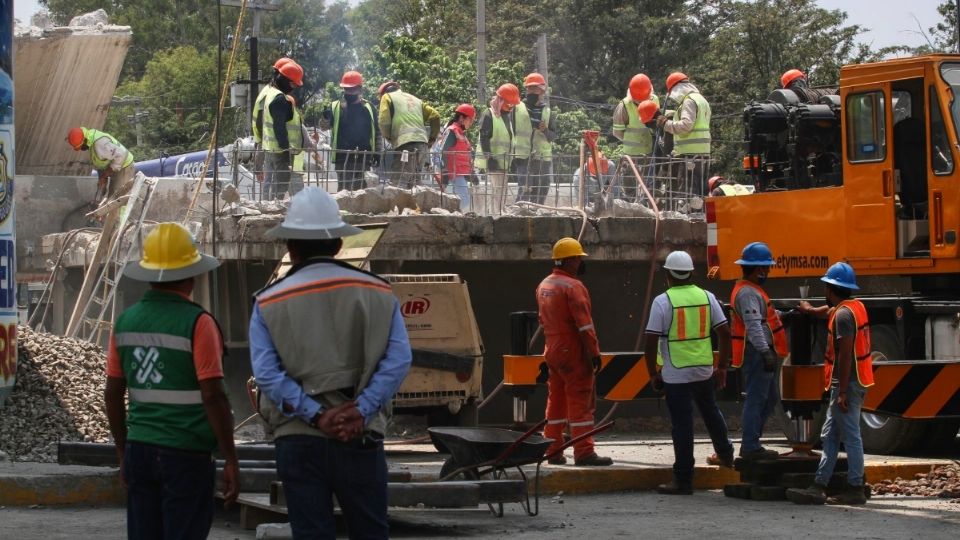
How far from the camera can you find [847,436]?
9852 millimetres

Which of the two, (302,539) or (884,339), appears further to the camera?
(884,339)

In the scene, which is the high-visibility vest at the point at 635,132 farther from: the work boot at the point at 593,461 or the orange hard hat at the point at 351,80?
the work boot at the point at 593,461

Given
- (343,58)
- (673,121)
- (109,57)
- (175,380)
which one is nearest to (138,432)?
(175,380)

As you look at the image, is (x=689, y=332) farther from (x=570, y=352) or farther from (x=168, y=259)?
(x=168, y=259)

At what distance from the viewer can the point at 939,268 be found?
40.7 feet

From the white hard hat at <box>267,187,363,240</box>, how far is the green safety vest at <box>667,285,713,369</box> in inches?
216

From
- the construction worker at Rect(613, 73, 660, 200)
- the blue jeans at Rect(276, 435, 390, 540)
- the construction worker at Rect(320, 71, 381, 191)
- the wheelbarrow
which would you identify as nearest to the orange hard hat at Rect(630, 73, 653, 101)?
the construction worker at Rect(613, 73, 660, 200)

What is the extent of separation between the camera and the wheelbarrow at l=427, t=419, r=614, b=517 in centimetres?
912

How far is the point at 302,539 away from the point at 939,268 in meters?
8.38

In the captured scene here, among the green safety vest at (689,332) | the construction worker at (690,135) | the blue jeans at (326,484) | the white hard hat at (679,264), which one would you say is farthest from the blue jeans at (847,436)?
the construction worker at (690,135)

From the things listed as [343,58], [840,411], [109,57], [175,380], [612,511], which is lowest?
[612,511]

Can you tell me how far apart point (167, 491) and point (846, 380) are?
17.7ft

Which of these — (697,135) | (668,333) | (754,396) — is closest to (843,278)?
(668,333)

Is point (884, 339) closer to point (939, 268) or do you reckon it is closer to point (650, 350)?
point (939, 268)
